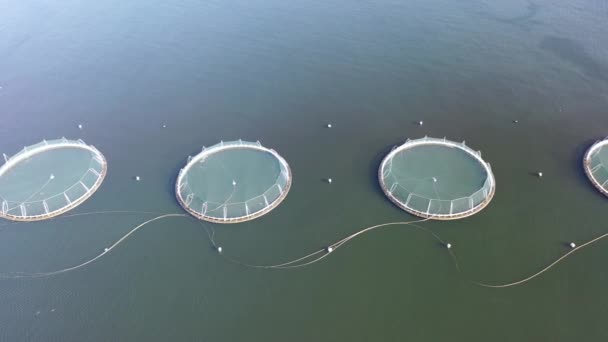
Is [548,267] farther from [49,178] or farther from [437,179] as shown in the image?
[49,178]

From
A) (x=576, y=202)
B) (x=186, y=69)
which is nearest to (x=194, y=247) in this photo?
(x=186, y=69)

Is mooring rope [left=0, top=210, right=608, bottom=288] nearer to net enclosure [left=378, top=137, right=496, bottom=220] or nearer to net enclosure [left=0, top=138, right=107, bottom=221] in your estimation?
net enclosure [left=378, top=137, right=496, bottom=220]

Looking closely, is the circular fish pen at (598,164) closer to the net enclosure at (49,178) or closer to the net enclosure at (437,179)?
the net enclosure at (437,179)

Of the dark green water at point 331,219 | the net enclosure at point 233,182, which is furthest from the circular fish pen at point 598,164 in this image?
the net enclosure at point 233,182

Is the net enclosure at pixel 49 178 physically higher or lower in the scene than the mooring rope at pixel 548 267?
higher

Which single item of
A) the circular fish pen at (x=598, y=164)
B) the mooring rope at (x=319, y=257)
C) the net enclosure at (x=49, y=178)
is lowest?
the mooring rope at (x=319, y=257)

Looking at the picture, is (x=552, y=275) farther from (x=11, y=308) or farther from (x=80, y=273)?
(x=11, y=308)

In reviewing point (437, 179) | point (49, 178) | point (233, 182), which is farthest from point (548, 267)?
point (49, 178)
